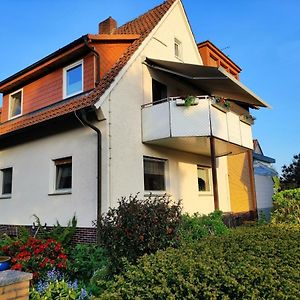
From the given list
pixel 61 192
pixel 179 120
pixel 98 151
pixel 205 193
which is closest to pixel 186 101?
pixel 179 120

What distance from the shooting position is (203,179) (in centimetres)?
1530

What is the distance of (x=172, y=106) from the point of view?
36.8ft

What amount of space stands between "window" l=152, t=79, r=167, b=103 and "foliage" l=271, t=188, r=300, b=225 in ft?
26.6

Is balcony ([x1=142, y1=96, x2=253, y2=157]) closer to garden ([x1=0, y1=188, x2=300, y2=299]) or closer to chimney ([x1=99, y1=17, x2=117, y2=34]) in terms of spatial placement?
garden ([x1=0, y1=188, x2=300, y2=299])

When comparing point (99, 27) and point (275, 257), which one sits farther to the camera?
point (99, 27)

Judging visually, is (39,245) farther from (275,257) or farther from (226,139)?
(226,139)

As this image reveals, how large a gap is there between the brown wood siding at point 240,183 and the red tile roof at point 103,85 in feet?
29.0

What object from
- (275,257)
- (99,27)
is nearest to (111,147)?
(275,257)

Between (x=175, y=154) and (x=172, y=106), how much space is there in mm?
2755

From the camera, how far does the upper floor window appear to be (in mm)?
12016

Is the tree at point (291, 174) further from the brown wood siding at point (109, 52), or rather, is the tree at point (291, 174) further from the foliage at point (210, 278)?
the foliage at point (210, 278)

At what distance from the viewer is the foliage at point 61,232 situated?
9.60 m

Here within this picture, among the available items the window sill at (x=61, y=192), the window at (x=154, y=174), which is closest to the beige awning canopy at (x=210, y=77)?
the window at (x=154, y=174)

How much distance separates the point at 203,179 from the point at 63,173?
709cm
